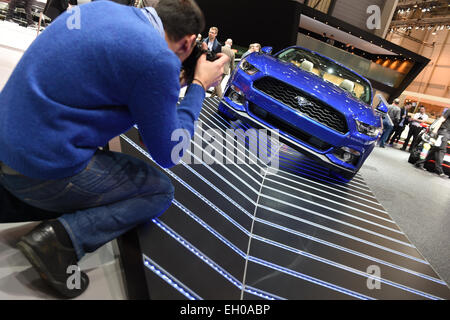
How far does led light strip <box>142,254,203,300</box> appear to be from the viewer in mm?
1194

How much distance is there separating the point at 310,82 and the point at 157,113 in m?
2.62

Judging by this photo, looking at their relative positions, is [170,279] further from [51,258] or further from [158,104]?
[158,104]

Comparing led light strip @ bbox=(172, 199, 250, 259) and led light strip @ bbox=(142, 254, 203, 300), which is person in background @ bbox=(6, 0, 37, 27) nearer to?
led light strip @ bbox=(172, 199, 250, 259)

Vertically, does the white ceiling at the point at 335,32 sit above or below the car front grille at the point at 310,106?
above

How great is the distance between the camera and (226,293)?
1.28 metres

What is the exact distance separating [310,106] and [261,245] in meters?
1.89

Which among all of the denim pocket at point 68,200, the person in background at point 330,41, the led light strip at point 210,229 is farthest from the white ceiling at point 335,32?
the denim pocket at point 68,200

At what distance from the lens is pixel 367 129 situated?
317 centimetres

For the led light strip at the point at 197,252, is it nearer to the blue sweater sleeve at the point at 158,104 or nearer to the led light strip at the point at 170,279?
the led light strip at the point at 170,279

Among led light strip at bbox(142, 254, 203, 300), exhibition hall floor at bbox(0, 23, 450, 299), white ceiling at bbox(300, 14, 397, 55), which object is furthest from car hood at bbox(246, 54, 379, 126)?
white ceiling at bbox(300, 14, 397, 55)

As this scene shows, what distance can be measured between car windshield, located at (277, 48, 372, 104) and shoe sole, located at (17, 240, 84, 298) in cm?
374

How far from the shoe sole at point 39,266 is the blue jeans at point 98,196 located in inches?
5.0

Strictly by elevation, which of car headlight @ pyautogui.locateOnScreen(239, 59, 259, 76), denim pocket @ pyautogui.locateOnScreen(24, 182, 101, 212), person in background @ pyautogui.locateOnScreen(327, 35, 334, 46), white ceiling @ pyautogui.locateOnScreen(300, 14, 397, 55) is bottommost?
denim pocket @ pyautogui.locateOnScreen(24, 182, 101, 212)

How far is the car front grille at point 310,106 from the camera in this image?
312cm
